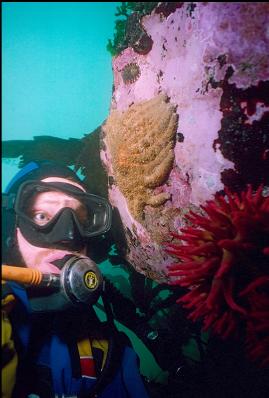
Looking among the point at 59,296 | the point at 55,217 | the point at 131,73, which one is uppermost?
the point at 131,73

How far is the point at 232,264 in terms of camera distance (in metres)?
2.28

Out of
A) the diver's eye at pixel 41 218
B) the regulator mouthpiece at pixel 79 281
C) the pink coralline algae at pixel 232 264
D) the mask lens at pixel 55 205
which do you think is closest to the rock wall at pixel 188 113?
the mask lens at pixel 55 205

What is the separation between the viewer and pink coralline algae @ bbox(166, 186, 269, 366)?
224cm

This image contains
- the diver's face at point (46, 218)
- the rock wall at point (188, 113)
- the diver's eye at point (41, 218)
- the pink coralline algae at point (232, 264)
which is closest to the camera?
the pink coralline algae at point (232, 264)

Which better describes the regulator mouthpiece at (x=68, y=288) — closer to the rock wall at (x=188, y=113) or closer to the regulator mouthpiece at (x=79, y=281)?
the regulator mouthpiece at (x=79, y=281)

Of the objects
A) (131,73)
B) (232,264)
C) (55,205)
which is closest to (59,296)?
(55,205)

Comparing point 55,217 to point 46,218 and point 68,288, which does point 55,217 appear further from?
point 68,288

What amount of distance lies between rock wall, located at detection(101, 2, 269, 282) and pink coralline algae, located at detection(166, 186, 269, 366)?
65cm

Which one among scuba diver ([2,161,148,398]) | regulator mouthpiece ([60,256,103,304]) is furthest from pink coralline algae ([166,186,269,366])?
scuba diver ([2,161,148,398])

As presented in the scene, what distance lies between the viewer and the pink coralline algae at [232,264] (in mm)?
2236

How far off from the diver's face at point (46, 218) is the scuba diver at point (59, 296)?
0.04 feet

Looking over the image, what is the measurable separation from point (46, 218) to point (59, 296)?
1042mm

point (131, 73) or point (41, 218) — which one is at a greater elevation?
point (131, 73)

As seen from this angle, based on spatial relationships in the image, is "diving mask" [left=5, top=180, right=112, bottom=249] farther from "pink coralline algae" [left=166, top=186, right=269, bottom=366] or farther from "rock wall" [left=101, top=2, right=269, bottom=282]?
"pink coralline algae" [left=166, top=186, right=269, bottom=366]
